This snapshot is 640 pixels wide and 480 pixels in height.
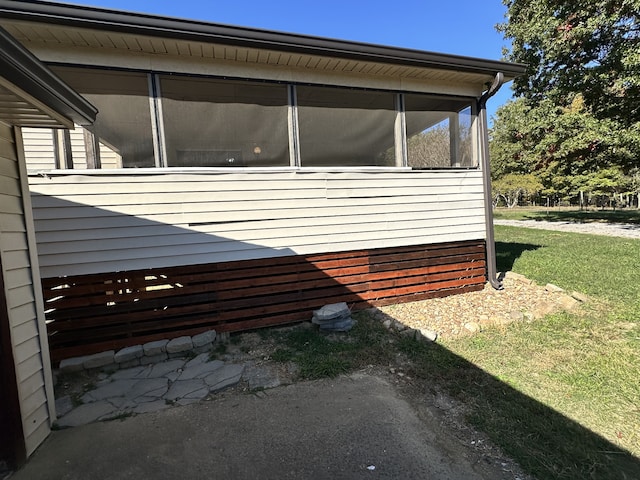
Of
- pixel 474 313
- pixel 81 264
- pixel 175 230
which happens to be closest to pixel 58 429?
pixel 81 264

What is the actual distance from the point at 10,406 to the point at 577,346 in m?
4.85

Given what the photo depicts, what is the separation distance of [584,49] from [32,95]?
15549mm

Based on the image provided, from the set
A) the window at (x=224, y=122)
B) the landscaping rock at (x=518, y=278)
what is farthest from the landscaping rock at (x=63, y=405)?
the landscaping rock at (x=518, y=278)

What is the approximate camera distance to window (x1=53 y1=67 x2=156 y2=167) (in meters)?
3.64

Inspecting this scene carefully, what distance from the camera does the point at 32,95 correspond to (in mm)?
1811

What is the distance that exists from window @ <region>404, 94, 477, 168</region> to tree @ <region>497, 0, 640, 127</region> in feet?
27.4

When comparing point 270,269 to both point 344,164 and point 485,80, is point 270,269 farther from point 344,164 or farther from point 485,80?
point 485,80

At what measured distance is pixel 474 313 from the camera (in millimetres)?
4500

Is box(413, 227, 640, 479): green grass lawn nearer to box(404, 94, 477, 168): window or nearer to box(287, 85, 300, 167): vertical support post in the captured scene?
box(404, 94, 477, 168): window

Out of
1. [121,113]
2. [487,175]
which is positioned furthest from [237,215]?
[487,175]

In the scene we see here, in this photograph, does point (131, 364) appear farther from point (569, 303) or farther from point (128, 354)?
point (569, 303)

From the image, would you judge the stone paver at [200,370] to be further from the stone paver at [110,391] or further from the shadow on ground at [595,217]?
the shadow on ground at [595,217]

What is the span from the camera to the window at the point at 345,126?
4.50 metres

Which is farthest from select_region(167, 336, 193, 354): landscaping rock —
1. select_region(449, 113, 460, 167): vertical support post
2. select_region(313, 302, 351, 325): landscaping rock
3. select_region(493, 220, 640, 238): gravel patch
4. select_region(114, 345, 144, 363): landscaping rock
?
select_region(493, 220, 640, 238): gravel patch
